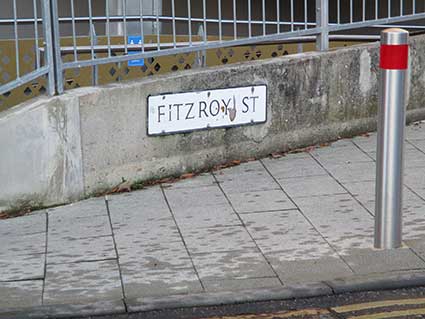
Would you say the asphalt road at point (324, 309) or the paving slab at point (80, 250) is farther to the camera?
the paving slab at point (80, 250)

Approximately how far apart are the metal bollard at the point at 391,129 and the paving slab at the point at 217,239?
845 mm

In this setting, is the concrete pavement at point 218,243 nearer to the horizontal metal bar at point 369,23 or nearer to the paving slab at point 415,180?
the paving slab at point 415,180

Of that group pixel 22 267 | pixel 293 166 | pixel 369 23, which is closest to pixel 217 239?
pixel 22 267

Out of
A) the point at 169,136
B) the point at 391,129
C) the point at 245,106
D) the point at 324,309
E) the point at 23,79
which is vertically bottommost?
the point at 324,309

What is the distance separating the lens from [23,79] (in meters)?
7.32

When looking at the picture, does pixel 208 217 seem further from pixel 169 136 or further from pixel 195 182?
pixel 169 136

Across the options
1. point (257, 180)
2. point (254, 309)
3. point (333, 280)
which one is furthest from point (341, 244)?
point (257, 180)

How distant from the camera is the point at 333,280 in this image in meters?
5.82

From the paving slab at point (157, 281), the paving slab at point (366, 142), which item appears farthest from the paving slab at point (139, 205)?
the paving slab at point (366, 142)

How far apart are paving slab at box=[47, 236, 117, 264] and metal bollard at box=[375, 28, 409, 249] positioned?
1607 millimetres

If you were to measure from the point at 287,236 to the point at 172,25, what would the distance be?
2557 millimetres

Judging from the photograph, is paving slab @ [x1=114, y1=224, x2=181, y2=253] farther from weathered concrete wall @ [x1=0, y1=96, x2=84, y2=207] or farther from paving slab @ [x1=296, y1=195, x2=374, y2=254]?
paving slab @ [x1=296, y1=195, x2=374, y2=254]

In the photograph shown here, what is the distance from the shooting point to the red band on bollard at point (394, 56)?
5867mm

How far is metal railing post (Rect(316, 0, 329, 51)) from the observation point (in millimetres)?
8641
